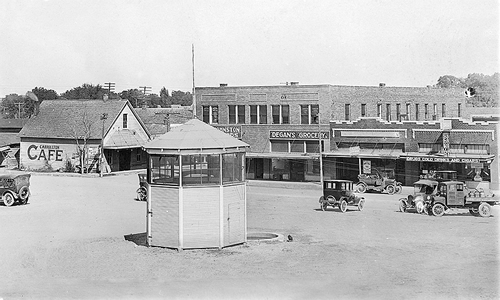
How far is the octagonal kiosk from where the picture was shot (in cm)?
1998

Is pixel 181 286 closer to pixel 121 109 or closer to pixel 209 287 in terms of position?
pixel 209 287

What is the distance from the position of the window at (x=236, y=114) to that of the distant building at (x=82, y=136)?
39.6ft

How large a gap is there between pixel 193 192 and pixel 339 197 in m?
14.5

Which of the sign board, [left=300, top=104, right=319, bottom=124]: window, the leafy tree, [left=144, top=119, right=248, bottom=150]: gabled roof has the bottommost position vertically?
the sign board

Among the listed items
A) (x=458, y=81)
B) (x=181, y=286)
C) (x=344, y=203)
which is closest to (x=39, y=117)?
(x=344, y=203)

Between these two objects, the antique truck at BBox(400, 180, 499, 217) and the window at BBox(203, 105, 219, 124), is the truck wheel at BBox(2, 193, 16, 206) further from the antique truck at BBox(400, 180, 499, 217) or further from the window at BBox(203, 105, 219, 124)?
the window at BBox(203, 105, 219, 124)

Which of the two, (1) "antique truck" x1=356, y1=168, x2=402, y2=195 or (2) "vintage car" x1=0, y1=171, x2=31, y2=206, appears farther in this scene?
(1) "antique truck" x1=356, y1=168, x2=402, y2=195

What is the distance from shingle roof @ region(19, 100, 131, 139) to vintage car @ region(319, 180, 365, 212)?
31.2 metres

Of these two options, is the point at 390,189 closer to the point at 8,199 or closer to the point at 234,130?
the point at 234,130

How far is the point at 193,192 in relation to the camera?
1992 centimetres

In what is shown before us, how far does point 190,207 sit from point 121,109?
4280 centimetres

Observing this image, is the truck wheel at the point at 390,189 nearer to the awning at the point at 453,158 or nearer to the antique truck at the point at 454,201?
the awning at the point at 453,158

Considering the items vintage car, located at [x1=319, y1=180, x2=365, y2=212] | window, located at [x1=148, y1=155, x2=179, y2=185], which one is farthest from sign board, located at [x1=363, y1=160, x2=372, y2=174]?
window, located at [x1=148, y1=155, x2=179, y2=185]

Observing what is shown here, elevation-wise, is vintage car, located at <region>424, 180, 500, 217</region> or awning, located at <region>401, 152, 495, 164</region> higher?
awning, located at <region>401, 152, 495, 164</region>
